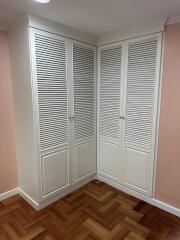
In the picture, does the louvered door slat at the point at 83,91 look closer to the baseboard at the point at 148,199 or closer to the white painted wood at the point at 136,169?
the white painted wood at the point at 136,169

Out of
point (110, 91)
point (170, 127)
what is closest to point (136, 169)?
point (170, 127)

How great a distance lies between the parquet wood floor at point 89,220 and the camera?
5.82 feet

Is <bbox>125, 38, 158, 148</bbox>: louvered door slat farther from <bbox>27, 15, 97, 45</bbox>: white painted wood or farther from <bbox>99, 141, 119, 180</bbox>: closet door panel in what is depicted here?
<bbox>27, 15, 97, 45</bbox>: white painted wood

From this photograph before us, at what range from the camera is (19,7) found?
1.63 m

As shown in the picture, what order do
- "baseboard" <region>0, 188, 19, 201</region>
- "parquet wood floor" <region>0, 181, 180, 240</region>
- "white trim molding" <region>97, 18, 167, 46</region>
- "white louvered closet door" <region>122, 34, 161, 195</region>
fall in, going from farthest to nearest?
"baseboard" <region>0, 188, 19, 201</region>
"white louvered closet door" <region>122, 34, 161, 195</region>
"white trim molding" <region>97, 18, 167, 46</region>
"parquet wood floor" <region>0, 181, 180, 240</region>

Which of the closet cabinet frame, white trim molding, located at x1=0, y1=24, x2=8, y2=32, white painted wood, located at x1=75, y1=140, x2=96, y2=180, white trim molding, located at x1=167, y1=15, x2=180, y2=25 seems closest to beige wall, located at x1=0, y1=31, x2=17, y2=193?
white trim molding, located at x1=0, y1=24, x2=8, y2=32

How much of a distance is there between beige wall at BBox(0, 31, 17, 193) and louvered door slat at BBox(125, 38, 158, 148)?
159cm

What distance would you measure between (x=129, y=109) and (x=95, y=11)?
3.98ft

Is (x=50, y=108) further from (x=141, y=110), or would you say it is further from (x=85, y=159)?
(x=141, y=110)

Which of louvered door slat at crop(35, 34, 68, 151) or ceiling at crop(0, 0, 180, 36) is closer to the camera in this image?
ceiling at crop(0, 0, 180, 36)

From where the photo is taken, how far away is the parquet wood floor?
1.77m

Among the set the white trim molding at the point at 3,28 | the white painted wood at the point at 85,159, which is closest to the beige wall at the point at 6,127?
the white trim molding at the point at 3,28

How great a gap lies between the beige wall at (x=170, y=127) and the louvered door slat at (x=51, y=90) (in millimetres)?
1220

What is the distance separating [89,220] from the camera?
198 centimetres
